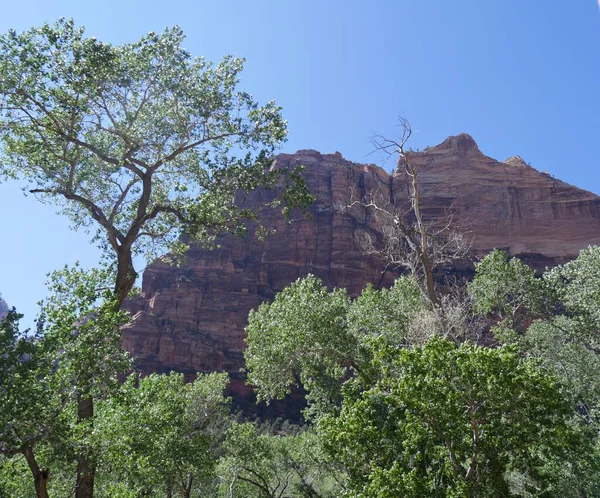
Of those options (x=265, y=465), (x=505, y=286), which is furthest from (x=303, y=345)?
(x=265, y=465)

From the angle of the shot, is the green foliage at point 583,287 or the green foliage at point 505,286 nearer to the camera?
the green foliage at point 583,287

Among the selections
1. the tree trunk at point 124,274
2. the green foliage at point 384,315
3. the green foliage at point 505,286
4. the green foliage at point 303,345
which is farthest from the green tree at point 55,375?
the green foliage at point 505,286

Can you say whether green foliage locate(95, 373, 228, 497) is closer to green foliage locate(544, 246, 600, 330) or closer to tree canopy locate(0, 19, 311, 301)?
tree canopy locate(0, 19, 311, 301)

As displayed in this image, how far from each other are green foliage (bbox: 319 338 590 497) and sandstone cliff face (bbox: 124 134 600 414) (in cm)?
7140

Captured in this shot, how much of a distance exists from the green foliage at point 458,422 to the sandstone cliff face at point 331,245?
2811 inches

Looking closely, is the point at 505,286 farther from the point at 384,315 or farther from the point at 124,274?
the point at 124,274

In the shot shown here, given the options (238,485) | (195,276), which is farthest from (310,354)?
(195,276)

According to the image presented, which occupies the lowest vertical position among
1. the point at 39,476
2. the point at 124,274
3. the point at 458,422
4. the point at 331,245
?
the point at 39,476

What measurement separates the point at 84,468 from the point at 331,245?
88.5 meters

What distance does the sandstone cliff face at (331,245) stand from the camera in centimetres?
8250

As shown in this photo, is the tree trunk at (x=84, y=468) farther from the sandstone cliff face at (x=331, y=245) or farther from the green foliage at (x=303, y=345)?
the sandstone cliff face at (x=331, y=245)

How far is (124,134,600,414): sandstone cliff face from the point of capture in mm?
82500

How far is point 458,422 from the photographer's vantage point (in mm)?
9367

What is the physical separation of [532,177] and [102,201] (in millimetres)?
104629
